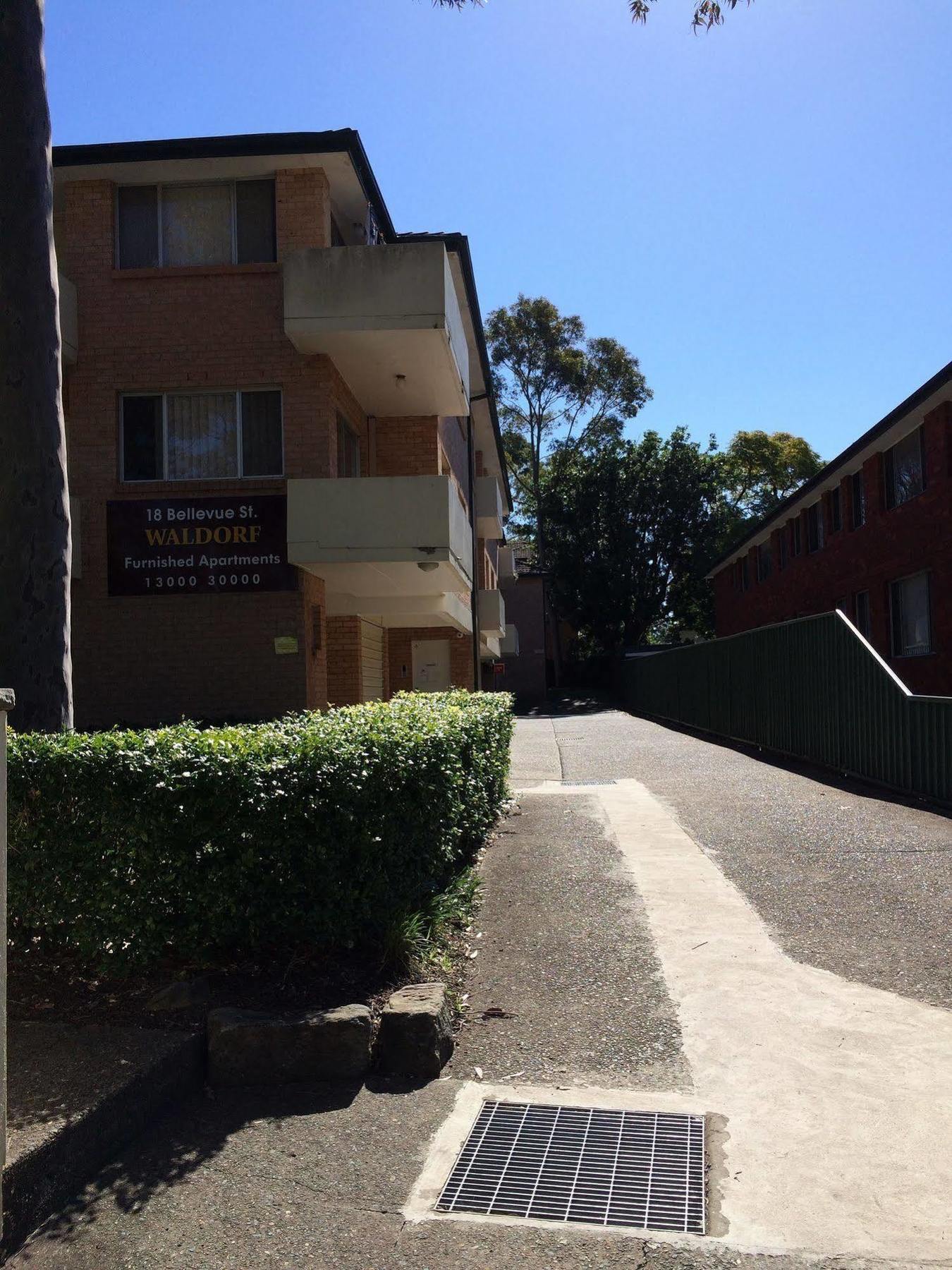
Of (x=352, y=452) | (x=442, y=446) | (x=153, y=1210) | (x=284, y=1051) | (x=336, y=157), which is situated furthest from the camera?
(x=442, y=446)

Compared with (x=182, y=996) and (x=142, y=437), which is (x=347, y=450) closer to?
(x=142, y=437)

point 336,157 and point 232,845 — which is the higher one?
point 336,157

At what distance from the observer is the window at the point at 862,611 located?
896 inches

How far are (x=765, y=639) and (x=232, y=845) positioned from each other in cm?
1408

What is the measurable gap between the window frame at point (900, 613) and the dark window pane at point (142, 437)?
1332 centimetres

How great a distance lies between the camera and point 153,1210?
3508 millimetres

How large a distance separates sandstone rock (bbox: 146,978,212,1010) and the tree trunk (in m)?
2.43

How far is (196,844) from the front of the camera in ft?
16.0

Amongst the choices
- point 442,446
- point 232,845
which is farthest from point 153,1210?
point 442,446

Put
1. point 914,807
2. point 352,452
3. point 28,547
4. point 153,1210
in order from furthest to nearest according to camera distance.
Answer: point 352,452, point 914,807, point 28,547, point 153,1210

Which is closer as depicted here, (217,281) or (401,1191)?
(401,1191)

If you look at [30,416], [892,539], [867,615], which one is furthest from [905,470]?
[30,416]

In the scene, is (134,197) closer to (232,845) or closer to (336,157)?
(336,157)

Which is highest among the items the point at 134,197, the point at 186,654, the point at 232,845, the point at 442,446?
the point at 134,197
